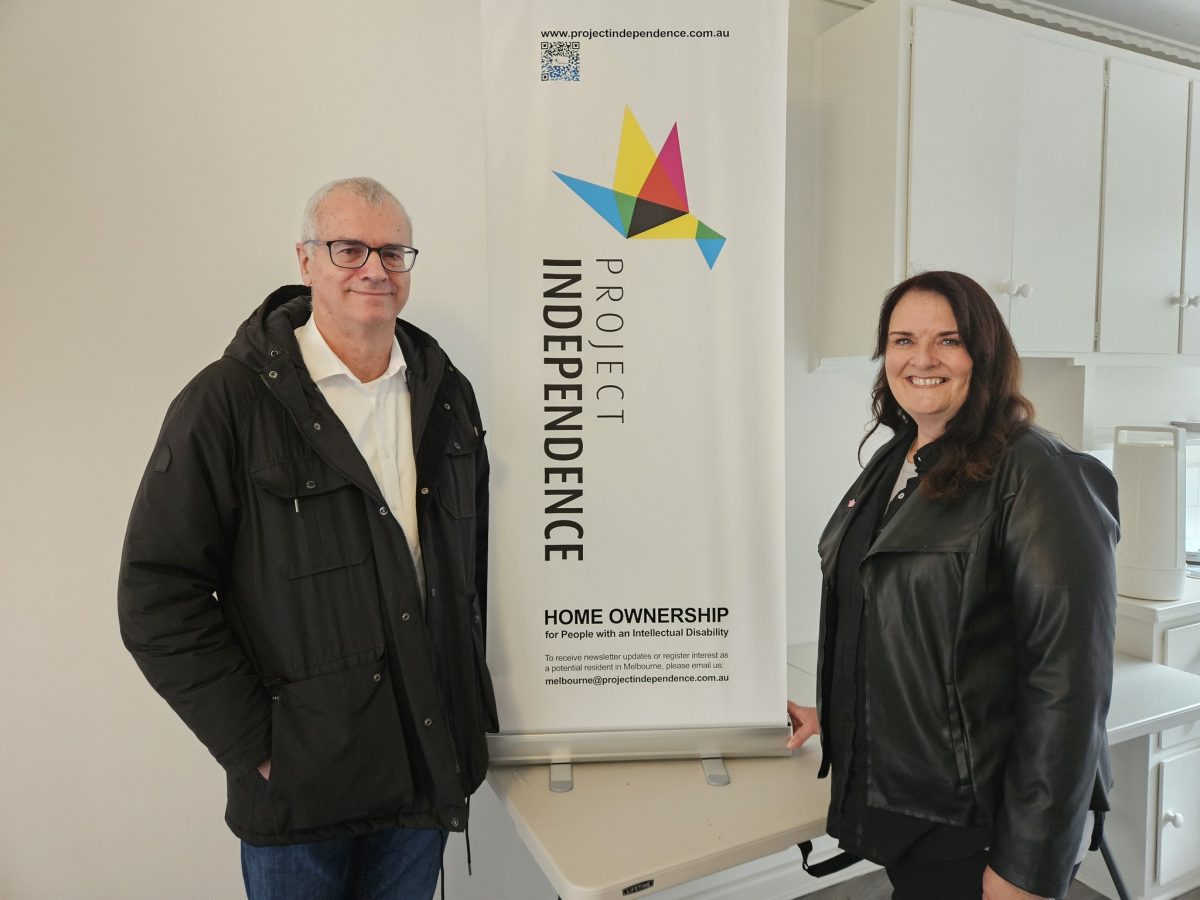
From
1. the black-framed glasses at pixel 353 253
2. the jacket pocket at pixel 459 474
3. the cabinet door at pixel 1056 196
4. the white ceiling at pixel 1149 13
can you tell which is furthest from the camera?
the white ceiling at pixel 1149 13

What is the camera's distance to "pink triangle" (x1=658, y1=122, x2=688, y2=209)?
162cm

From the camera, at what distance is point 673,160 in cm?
162

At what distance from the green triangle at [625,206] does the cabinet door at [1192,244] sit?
8.03 ft

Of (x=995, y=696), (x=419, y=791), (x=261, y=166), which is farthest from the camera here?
(x=261, y=166)

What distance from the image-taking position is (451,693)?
1.45 m

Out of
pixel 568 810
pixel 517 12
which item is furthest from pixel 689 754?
pixel 517 12

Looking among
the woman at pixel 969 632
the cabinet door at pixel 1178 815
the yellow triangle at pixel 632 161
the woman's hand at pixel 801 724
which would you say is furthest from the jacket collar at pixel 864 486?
the cabinet door at pixel 1178 815

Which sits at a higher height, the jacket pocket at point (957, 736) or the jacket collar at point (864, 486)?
the jacket collar at point (864, 486)

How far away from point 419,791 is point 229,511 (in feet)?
1.95

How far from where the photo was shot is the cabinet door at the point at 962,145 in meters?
2.19

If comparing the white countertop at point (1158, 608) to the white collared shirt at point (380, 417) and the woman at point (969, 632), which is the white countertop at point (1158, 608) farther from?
the white collared shirt at point (380, 417)

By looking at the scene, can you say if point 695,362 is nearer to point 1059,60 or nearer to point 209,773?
point 209,773

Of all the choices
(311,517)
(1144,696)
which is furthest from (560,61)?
(1144,696)

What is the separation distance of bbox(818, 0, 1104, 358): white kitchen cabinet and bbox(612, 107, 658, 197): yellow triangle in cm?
95
